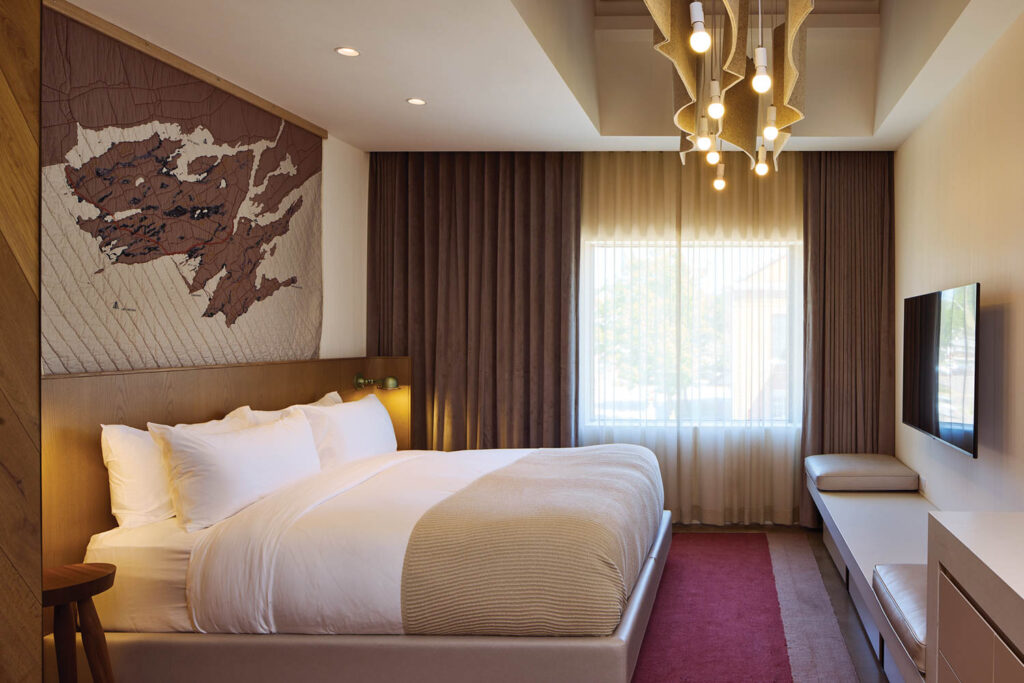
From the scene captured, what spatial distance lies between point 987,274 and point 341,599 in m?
2.86

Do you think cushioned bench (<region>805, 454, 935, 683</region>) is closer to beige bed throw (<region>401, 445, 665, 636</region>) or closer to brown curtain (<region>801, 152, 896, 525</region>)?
brown curtain (<region>801, 152, 896, 525</region>)

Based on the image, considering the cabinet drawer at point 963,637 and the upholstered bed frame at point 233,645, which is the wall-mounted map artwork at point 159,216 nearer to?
the upholstered bed frame at point 233,645

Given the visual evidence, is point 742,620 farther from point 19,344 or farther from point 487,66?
point 19,344

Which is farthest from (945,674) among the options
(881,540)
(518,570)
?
(881,540)

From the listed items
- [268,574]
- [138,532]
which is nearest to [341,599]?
[268,574]

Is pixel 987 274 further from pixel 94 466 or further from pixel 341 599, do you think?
pixel 94 466

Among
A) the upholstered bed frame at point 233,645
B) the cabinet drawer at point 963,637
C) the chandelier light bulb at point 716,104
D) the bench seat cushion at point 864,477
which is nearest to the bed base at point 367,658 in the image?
the upholstered bed frame at point 233,645

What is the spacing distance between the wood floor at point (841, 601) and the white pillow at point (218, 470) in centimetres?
233

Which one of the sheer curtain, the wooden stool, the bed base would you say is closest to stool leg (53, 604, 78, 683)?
the wooden stool

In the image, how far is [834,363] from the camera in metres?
4.85

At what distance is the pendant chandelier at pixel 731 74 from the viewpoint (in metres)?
2.04

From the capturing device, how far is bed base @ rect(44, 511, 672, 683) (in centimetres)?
232

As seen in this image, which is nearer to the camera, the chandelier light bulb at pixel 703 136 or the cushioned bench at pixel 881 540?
the cushioned bench at pixel 881 540

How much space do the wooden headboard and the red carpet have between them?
204cm
